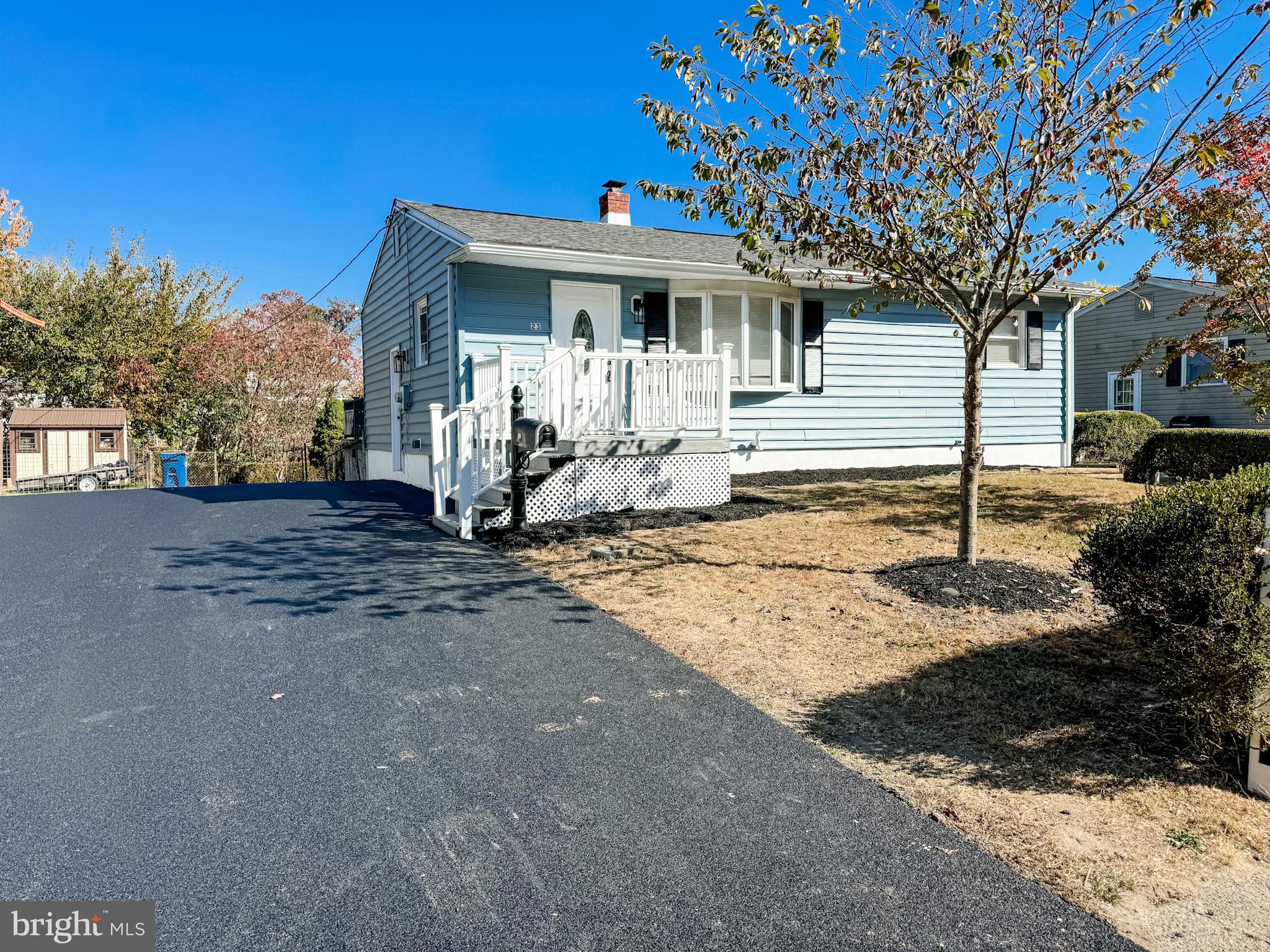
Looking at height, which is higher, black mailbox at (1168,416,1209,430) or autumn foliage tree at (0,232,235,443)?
autumn foliage tree at (0,232,235,443)

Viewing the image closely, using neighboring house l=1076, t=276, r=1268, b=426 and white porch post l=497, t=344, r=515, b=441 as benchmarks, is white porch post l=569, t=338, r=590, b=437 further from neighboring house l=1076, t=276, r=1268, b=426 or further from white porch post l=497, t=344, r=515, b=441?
neighboring house l=1076, t=276, r=1268, b=426

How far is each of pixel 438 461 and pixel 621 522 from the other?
2.17 m

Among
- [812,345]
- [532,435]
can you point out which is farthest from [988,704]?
[812,345]

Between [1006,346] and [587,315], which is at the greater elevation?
[587,315]

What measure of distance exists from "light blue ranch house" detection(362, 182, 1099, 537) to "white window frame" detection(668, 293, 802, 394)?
0.03 m

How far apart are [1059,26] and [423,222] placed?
28.8 feet

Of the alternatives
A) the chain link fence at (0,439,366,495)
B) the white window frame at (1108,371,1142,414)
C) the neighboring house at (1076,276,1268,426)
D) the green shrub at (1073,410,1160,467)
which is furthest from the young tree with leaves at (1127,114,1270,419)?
the white window frame at (1108,371,1142,414)

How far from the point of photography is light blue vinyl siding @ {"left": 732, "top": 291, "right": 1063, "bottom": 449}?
1220 centimetres

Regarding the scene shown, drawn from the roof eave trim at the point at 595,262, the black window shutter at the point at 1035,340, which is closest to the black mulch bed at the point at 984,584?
the roof eave trim at the point at 595,262

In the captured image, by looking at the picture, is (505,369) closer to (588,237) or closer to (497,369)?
(497,369)

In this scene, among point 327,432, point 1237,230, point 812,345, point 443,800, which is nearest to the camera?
point 443,800

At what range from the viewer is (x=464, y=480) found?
307 inches

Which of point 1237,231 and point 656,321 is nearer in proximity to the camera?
point 1237,231

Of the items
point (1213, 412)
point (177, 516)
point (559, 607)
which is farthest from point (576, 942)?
point (1213, 412)
